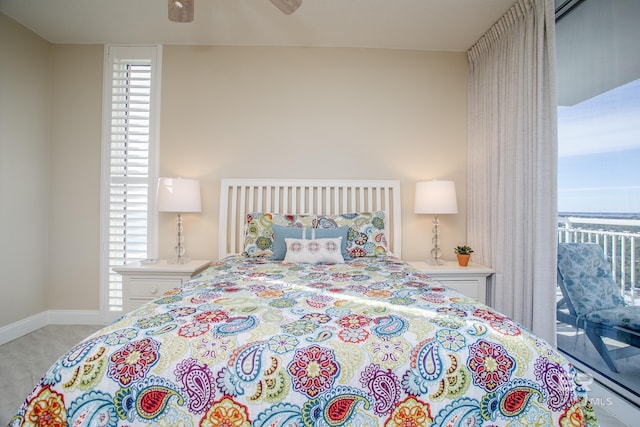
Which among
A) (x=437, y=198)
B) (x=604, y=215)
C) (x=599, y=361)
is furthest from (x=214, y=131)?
(x=599, y=361)

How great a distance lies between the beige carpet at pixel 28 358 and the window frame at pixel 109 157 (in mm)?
358

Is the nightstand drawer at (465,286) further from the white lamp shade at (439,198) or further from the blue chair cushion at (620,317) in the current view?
the blue chair cushion at (620,317)

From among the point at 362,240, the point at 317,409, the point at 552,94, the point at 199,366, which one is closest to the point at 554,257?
Result: the point at 552,94

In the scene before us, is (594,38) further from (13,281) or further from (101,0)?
(13,281)

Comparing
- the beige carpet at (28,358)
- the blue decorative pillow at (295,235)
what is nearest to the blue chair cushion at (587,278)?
the blue decorative pillow at (295,235)

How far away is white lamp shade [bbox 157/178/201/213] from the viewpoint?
2633 millimetres

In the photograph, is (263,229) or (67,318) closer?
(263,229)

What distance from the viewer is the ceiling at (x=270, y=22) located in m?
2.44

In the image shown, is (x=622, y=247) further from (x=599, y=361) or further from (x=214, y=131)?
(x=214, y=131)

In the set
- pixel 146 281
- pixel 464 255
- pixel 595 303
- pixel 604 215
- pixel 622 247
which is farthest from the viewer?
pixel 464 255

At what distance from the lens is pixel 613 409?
5.64 feet

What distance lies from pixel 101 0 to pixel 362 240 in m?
2.82

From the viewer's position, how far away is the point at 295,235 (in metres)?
2.37

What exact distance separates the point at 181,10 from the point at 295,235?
168cm
